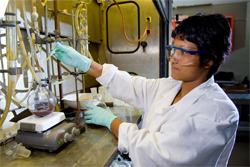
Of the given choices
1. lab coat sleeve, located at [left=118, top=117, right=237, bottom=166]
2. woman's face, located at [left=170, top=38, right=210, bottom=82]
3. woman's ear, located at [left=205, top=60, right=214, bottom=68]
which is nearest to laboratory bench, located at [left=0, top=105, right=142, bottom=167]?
lab coat sleeve, located at [left=118, top=117, right=237, bottom=166]

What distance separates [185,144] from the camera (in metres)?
0.77

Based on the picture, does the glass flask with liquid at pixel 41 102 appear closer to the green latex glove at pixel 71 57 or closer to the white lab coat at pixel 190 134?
the green latex glove at pixel 71 57

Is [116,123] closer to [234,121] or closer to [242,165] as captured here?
[234,121]

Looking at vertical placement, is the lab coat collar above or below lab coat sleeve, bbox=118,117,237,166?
above

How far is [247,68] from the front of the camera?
3.60 meters

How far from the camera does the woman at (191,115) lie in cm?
77

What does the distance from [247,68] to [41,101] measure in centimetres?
420

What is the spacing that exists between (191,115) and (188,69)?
263 mm

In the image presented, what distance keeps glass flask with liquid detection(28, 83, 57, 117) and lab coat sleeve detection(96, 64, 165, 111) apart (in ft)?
1.21

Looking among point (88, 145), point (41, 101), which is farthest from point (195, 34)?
point (41, 101)

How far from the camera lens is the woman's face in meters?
0.89

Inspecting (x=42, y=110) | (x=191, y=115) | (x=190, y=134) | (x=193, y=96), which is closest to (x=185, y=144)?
(x=190, y=134)

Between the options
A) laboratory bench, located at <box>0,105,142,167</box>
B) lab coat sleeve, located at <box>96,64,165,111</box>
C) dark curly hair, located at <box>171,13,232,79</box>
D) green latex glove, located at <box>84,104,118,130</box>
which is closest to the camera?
laboratory bench, located at <box>0,105,142,167</box>

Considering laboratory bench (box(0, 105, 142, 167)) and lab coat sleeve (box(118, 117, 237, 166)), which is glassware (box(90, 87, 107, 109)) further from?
lab coat sleeve (box(118, 117, 237, 166))
